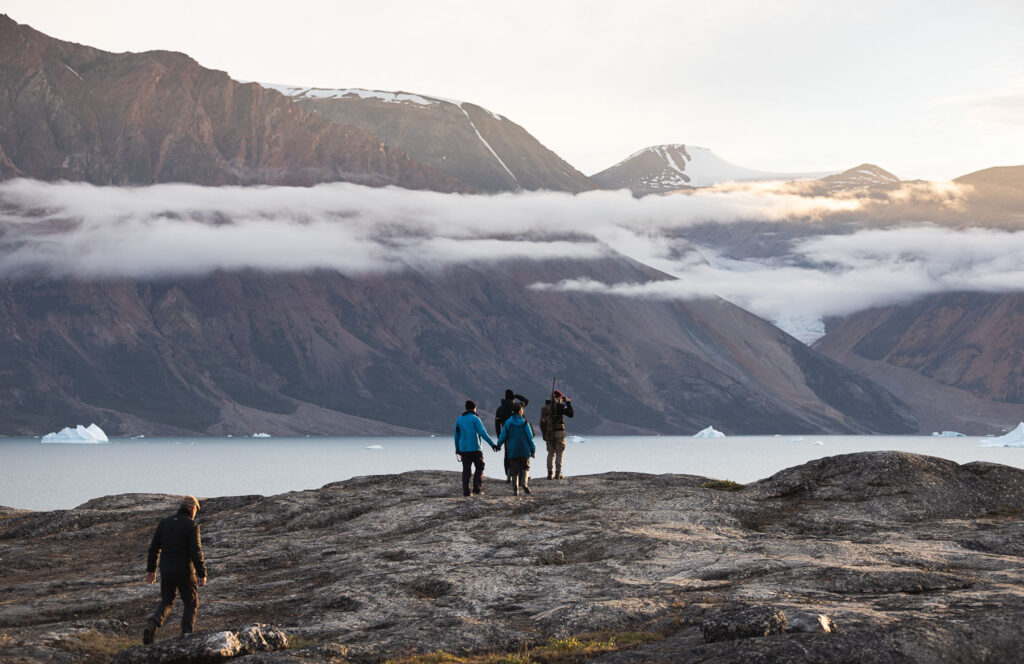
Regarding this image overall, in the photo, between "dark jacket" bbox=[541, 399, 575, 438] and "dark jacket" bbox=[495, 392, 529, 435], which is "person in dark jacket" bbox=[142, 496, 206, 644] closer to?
"dark jacket" bbox=[495, 392, 529, 435]

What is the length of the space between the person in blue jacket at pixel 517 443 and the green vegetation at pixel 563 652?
58.4 ft

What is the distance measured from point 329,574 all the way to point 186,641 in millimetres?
10807

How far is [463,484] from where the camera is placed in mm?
41844

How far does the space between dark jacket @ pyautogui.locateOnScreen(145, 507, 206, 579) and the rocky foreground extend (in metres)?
1.66

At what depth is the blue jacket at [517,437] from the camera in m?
39.9

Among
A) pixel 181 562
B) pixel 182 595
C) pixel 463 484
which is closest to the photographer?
pixel 181 562

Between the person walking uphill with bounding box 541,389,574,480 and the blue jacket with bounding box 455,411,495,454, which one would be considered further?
the person walking uphill with bounding box 541,389,574,480

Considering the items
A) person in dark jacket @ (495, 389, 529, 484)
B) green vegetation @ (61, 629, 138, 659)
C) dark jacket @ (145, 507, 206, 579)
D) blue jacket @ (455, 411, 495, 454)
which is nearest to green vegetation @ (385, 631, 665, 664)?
dark jacket @ (145, 507, 206, 579)

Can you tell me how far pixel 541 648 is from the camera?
21391 mm

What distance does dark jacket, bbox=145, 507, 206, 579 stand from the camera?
24250 millimetres

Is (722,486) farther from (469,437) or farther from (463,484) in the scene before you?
(469,437)

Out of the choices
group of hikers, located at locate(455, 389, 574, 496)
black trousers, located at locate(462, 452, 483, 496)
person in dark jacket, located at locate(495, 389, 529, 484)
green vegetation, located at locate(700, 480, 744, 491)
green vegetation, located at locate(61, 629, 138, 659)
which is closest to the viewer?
green vegetation, located at locate(61, 629, 138, 659)

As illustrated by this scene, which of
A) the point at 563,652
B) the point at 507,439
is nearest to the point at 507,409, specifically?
the point at 507,439

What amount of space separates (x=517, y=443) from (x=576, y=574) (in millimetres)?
11770
